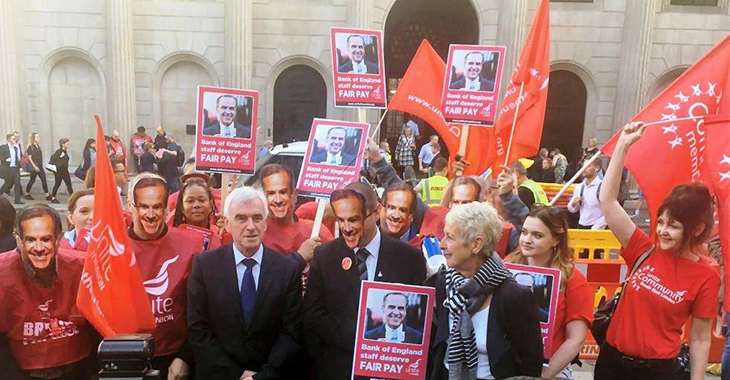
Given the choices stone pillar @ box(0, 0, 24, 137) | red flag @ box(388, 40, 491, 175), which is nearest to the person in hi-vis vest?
red flag @ box(388, 40, 491, 175)

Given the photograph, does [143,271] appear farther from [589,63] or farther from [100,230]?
[589,63]

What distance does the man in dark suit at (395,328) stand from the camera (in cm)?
261

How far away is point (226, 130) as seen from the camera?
4262 millimetres

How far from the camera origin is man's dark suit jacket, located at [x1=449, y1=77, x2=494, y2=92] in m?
5.27

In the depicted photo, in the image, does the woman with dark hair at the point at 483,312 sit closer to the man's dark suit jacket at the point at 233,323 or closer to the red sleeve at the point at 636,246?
the man's dark suit jacket at the point at 233,323

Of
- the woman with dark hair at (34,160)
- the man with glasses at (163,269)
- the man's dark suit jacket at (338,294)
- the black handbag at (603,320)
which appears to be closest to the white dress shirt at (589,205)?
the black handbag at (603,320)

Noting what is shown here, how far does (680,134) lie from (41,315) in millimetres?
3910

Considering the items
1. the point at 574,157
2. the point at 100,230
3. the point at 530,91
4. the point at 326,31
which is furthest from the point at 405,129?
the point at 100,230

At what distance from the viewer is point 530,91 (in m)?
6.00

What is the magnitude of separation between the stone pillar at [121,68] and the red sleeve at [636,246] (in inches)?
574

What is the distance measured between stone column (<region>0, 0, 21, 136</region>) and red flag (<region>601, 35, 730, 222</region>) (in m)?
15.8

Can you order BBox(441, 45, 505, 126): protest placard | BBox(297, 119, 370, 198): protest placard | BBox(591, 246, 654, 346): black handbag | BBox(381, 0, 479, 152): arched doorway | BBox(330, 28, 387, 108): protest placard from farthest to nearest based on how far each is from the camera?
BBox(381, 0, 479, 152): arched doorway < BBox(441, 45, 505, 126): protest placard < BBox(330, 28, 387, 108): protest placard < BBox(297, 119, 370, 198): protest placard < BBox(591, 246, 654, 346): black handbag

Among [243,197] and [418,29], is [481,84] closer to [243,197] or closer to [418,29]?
[243,197]

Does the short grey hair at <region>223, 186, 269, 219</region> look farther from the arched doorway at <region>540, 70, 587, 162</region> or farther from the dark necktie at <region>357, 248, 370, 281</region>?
the arched doorway at <region>540, 70, 587, 162</region>
